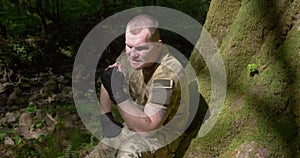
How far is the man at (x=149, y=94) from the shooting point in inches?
106

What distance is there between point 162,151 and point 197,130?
324 millimetres

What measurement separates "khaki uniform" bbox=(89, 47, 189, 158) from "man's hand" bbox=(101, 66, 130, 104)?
0.62 ft

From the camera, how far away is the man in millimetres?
2703

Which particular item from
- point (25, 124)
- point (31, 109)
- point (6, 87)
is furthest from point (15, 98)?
point (25, 124)

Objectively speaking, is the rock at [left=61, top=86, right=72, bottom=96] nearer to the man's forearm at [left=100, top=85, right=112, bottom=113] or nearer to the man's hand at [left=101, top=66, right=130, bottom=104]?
the man's forearm at [left=100, top=85, right=112, bottom=113]

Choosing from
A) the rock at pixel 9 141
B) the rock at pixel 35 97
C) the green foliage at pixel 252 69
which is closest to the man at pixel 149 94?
the green foliage at pixel 252 69

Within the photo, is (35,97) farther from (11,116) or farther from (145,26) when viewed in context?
(145,26)

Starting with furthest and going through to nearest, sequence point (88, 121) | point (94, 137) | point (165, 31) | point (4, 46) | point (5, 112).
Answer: point (165, 31) < point (4, 46) < point (5, 112) < point (88, 121) < point (94, 137)

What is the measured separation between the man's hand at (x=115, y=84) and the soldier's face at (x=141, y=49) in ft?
0.47

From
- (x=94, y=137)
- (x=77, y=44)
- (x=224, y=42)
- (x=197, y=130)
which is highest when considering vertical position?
(x=224, y=42)

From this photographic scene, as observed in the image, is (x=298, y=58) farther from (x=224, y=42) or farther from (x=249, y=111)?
(x=224, y=42)

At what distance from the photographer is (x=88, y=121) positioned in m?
6.39

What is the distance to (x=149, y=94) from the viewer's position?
2.87 meters

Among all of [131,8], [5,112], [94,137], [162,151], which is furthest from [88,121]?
[131,8]
